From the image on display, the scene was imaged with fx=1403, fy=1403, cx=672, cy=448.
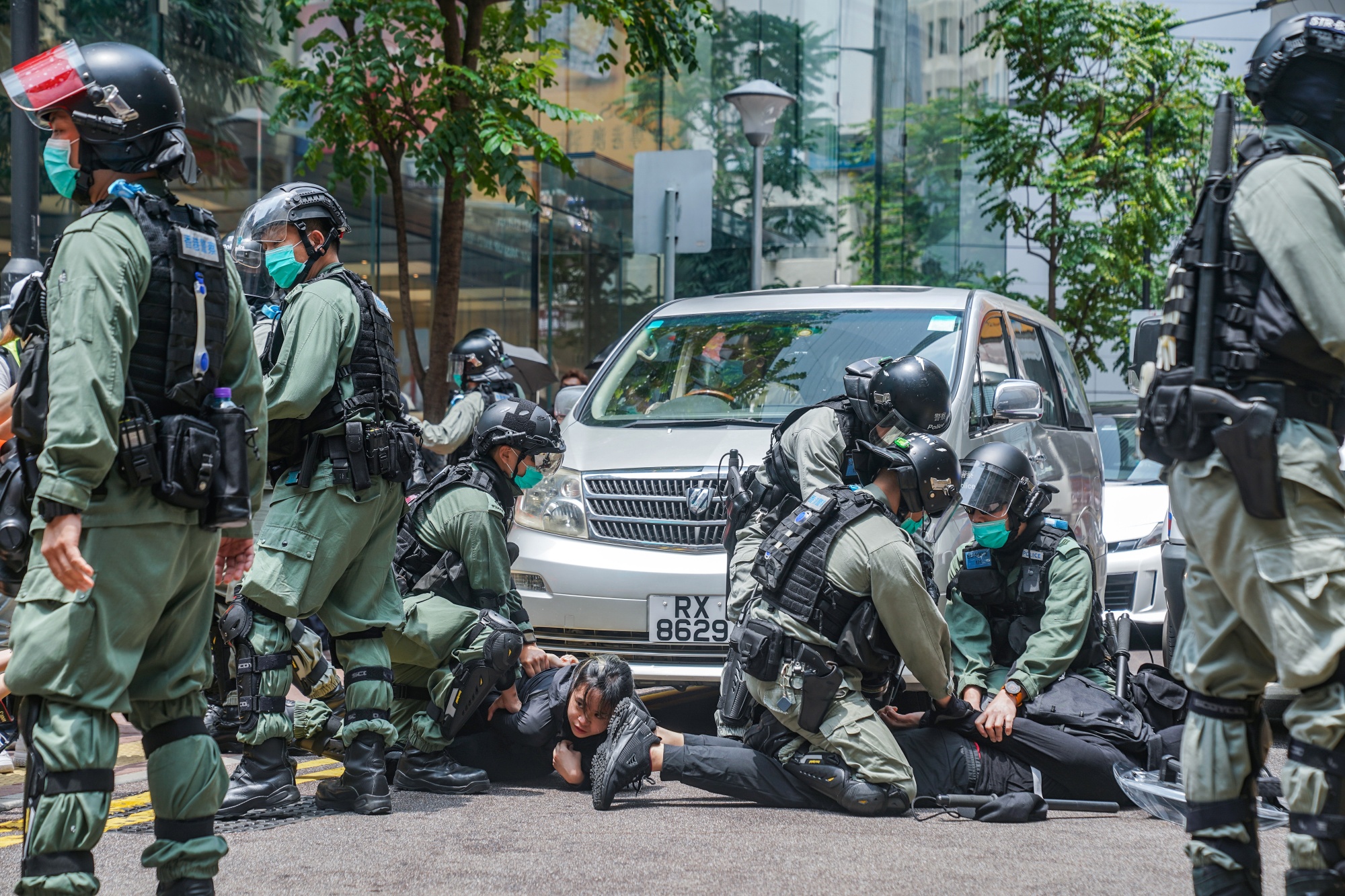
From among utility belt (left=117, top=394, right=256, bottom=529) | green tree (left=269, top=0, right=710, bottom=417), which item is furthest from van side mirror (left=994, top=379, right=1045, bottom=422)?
green tree (left=269, top=0, right=710, bottom=417)

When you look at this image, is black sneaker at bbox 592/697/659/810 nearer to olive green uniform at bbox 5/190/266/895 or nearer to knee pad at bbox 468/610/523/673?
knee pad at bbox 468/610/523/673

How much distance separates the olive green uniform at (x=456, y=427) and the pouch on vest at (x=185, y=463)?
545 centimetres

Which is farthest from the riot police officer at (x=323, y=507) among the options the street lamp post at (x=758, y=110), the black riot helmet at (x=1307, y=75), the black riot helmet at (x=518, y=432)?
the street lamp post at (x=758, y=110)

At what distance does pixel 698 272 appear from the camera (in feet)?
66.9

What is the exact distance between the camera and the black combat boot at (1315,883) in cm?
286

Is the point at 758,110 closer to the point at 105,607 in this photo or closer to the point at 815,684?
the point at 815,684

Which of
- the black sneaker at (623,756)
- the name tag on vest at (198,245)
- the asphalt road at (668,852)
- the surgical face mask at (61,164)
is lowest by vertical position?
the asphalt road at (668,852)

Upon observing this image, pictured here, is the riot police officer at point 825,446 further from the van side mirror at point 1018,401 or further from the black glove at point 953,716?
the van side mirror at point 1018,401

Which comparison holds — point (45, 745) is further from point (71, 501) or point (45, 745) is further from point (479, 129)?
point (479, 129)

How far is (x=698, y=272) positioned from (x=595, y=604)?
14.8m

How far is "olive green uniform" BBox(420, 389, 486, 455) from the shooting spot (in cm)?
879

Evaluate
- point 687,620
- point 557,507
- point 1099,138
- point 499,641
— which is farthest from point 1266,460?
point 1099,138

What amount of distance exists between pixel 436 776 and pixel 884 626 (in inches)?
69.1

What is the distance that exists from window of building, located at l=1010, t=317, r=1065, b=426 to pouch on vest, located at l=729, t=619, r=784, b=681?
128 inches
